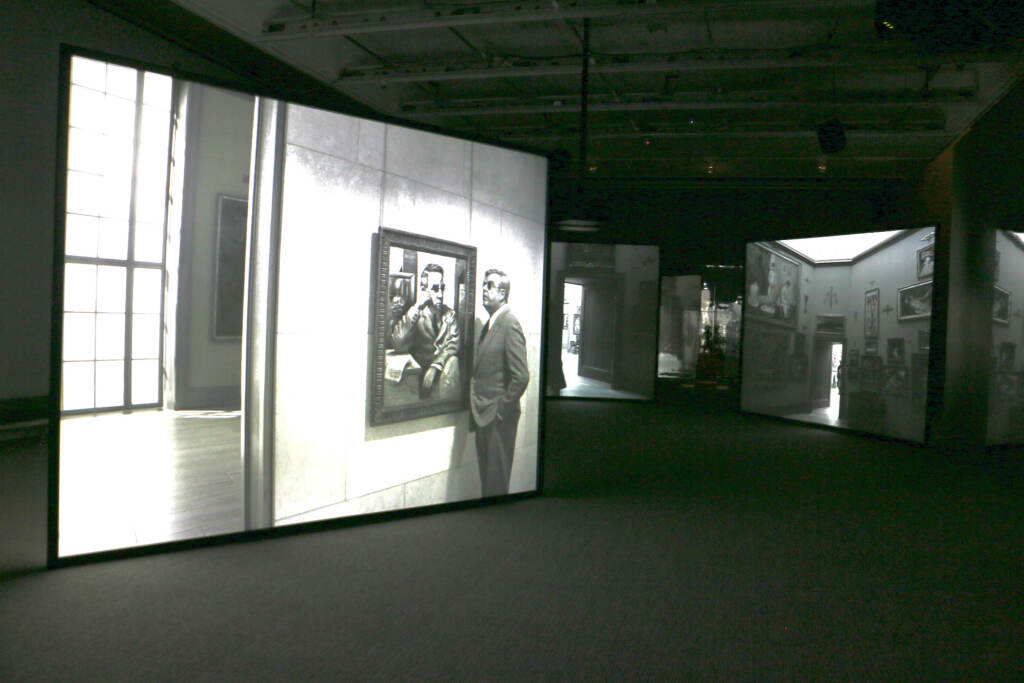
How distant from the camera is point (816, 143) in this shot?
1027 cm

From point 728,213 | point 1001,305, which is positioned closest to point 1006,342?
point 1001,305

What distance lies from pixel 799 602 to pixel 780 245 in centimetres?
772

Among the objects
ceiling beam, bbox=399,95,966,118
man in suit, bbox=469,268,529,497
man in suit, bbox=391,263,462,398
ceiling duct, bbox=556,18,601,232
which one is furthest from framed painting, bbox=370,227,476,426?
ceiling beam, bbox=399,95,966,118

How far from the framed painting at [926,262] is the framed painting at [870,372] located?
1147mm

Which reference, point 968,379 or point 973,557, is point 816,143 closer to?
point 968,379

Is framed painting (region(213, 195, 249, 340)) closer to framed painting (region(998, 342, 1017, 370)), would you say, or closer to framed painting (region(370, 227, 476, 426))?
framed painting (region(370, 227, 476, 426))

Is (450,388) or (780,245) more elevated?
(780,245)

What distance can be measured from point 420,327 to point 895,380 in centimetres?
682

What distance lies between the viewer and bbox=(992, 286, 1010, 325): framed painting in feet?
27.9

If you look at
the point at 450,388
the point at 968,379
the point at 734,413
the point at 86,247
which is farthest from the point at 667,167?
the point at 86,247

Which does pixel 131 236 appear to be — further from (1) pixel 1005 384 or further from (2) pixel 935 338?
(1) pixel 1005 384

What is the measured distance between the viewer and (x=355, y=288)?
404 centimetres

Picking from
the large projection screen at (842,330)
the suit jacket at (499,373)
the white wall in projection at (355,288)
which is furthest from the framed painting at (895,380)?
the white wall in projection at (355,288)

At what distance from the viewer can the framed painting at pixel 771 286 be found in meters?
9.97
